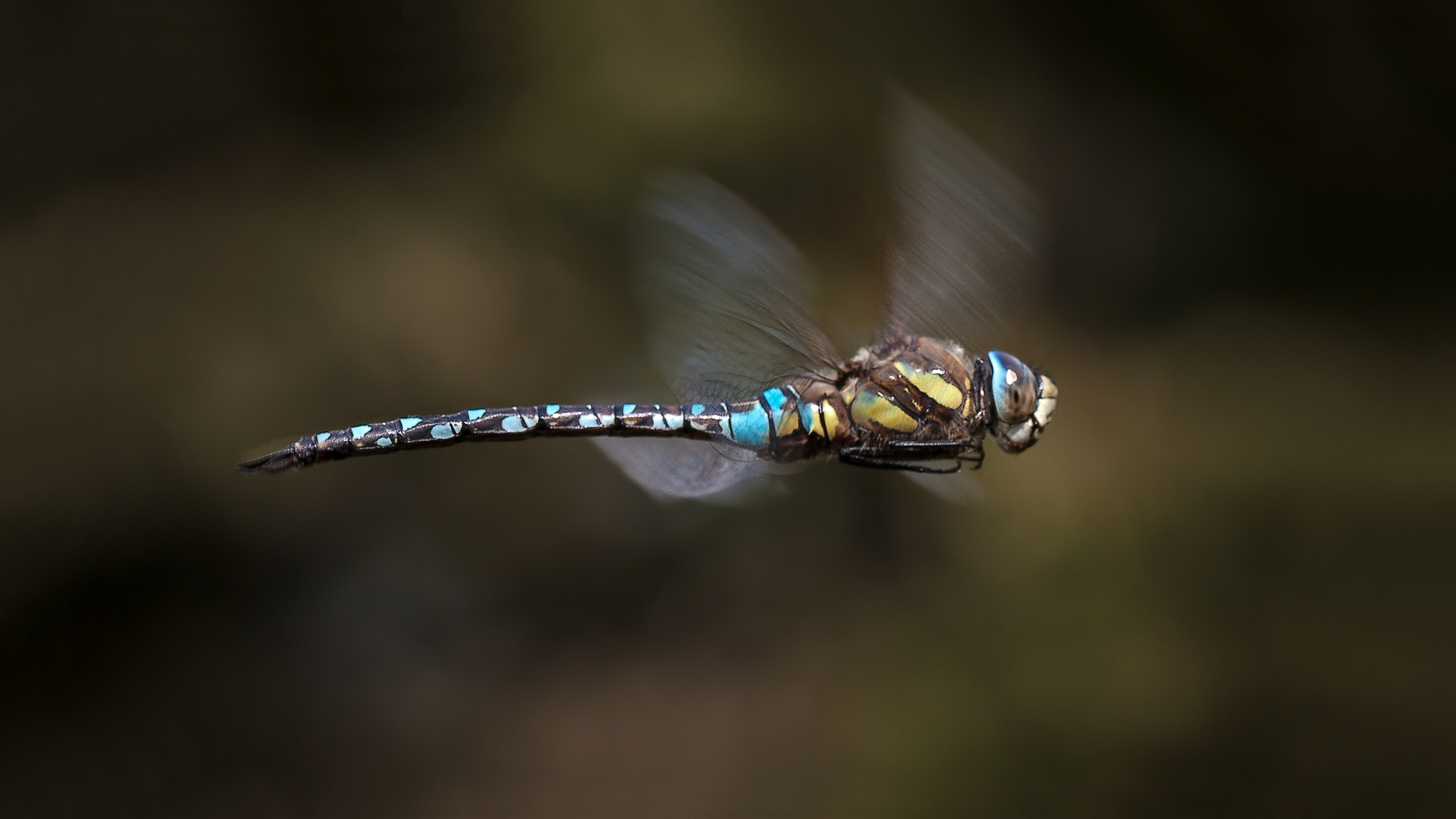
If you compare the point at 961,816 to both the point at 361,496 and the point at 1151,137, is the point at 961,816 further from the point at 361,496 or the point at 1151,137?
the point at 1151,137

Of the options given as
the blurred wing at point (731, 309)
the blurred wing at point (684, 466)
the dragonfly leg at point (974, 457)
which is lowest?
the dragonfly leg at point (974, 457)

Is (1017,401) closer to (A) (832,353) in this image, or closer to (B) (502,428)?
(A) (832,353)

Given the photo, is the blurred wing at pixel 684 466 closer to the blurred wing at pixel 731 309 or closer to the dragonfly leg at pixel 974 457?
the blurred wing at pixel 731 309

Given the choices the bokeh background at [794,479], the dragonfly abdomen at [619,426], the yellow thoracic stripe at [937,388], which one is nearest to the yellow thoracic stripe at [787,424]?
the dragonfly abdomen at [619,426]

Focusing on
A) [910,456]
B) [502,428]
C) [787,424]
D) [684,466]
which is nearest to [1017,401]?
[910,456]

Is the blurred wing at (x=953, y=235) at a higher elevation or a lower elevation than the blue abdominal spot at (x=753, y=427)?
higher

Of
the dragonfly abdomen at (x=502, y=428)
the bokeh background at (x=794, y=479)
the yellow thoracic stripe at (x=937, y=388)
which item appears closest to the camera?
the dragonfly abdomen at (x=502, y=428)
